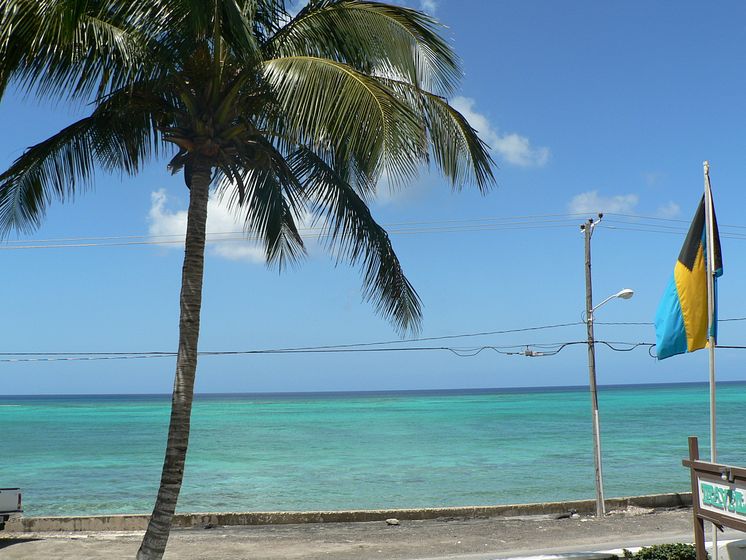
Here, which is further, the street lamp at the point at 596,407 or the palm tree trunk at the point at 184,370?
the street lamp at the point at 596,407

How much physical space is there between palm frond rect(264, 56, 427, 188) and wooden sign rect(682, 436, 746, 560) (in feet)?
15.4

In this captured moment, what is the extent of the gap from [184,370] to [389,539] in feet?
27.2

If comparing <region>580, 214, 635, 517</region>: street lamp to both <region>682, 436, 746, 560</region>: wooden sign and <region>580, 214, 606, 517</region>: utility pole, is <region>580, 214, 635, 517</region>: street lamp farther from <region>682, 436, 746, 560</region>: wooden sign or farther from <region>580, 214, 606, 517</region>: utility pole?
<region>682, 436, 746, 560</region>: wooden sign

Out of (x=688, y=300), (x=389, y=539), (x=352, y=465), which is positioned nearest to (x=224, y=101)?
(x=688, y=300)

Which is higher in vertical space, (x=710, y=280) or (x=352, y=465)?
(x=710, y=280)

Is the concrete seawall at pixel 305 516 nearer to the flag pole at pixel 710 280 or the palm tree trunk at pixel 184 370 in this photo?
the palm tree trunk at pixel 184 370

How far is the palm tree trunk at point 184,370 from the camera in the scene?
9.63 m

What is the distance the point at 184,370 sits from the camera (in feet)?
33.0

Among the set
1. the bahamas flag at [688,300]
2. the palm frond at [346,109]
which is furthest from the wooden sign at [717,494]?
the palm frond at [346,109]

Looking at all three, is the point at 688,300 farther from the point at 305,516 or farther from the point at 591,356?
the point at 305,516

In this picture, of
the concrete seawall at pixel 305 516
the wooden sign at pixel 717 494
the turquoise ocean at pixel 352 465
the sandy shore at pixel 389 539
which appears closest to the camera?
the wooden sign at pixel 717 494

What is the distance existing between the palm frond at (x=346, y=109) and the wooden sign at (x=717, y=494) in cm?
470

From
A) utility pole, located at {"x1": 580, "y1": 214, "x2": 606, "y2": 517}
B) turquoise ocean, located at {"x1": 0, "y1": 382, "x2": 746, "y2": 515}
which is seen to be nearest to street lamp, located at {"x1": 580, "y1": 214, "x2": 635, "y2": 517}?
utility pole, located at {"x1": 580, "y1": 214, "x2": 606, "y2": 517}

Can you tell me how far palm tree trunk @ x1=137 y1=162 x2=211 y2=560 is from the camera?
379 inches
